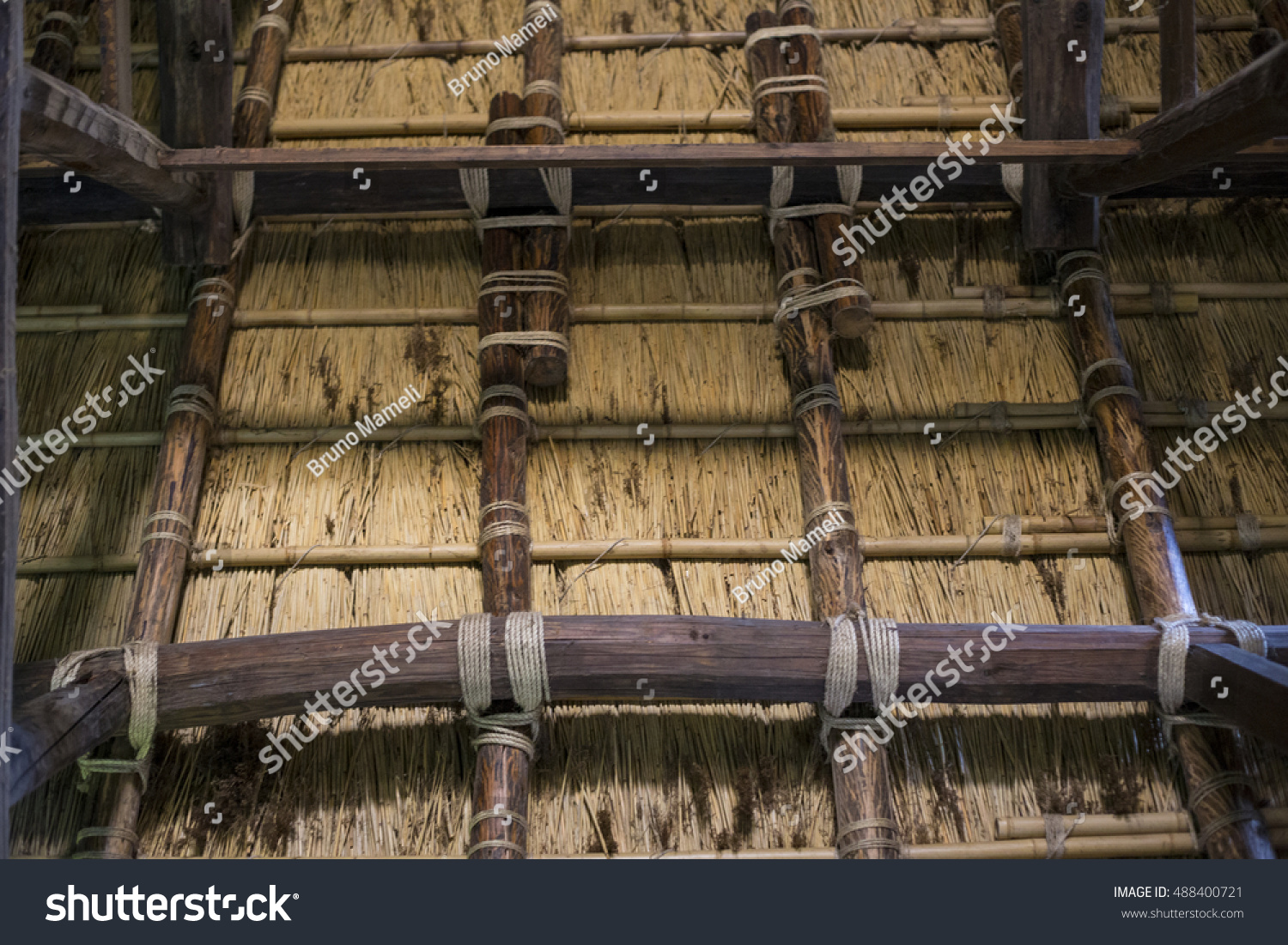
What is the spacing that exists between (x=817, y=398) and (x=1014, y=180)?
0.75 metres

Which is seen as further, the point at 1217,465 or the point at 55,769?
the point at 1217,465

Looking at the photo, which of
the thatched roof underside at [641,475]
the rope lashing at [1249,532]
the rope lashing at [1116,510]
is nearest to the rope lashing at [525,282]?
the thatched roof underside at [641,475]

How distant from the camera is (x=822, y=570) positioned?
228 cm

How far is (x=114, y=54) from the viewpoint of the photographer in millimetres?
2170

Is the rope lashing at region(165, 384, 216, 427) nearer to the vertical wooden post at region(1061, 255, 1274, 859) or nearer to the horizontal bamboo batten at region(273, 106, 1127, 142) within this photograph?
the horizontal bamboo batten at region(273, 106, 1127, 142)

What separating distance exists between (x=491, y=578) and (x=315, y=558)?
1.37 ft

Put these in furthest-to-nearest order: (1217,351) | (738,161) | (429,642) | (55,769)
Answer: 1. (1217,351)
2. (738,161)
3. (429,642)
4. (55,769)

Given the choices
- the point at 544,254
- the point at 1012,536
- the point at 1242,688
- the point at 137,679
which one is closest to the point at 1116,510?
the point at 1012,536

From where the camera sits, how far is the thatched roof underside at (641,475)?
222 cm

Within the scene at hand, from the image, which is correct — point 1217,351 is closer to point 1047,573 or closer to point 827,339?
point 1047,573

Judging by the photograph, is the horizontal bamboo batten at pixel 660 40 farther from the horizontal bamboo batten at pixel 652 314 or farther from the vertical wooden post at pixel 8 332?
the vertical wooden post at pixel 8 332

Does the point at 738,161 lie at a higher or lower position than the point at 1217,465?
higher

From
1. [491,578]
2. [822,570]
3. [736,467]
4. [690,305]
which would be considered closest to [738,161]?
[690,305]

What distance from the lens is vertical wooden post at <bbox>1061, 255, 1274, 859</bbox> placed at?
6.93ft
